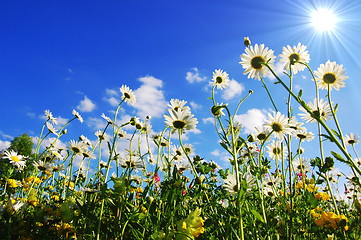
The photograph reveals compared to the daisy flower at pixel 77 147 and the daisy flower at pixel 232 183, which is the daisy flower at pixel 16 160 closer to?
the daisy flower at pixel 77 147

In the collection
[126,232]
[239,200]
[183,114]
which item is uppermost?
[183,114]

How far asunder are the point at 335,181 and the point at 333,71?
12.0 ft

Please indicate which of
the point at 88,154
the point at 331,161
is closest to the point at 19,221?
the point at 88,154

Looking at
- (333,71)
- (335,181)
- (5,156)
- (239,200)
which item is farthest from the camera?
(335,181)

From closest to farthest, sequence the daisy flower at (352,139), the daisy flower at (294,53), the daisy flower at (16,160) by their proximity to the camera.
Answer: the daisy flower at (294,53) → the daisy flower at (16,160) → the daisy flower at (352,139)

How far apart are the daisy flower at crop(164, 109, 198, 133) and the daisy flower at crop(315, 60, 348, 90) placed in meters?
1.01

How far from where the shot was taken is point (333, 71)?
209 cm

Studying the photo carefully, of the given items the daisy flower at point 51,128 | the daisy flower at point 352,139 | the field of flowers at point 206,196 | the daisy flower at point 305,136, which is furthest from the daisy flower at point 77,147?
the daisy flower at point 352,139

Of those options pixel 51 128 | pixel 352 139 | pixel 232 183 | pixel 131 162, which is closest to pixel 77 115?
pixel 51 128

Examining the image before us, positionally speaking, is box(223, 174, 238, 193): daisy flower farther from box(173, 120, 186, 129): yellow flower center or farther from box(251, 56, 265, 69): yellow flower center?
box(251, 56, 265, 69): yellow flower center

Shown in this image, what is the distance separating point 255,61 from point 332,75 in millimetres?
604

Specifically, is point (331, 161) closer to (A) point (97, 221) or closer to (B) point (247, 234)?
(B) point (247, 234)

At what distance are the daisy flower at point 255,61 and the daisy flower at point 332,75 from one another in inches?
17.1

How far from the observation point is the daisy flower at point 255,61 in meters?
2.36
